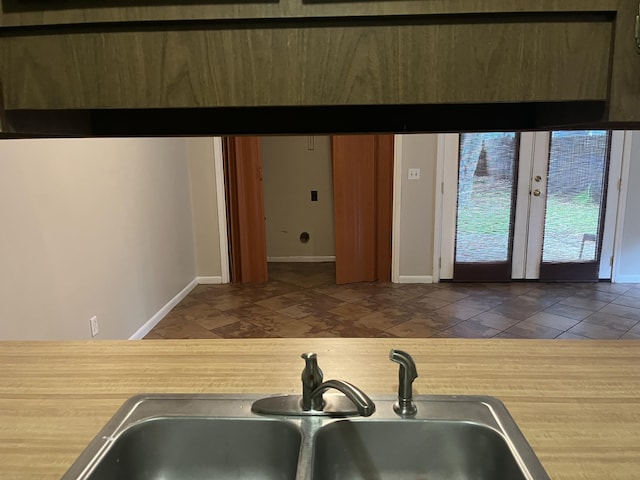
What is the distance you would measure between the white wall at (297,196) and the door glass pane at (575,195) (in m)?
2.49

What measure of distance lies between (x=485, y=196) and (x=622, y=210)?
139cm

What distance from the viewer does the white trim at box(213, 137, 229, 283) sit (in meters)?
4.89

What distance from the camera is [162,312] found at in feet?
13.6

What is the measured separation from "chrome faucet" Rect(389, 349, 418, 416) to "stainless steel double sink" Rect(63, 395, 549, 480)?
0.01 metres

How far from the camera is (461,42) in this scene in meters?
0.66

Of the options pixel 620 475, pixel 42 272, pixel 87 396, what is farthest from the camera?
pixel 42 272

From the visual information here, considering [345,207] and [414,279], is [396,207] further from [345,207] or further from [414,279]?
[414,279]

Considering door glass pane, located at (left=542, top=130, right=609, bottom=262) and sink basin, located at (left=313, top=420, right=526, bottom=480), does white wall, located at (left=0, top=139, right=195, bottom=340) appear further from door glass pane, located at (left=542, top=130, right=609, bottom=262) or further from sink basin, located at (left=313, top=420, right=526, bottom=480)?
door glass pane, located at (left=542, top=130, right=609, bottom=262)

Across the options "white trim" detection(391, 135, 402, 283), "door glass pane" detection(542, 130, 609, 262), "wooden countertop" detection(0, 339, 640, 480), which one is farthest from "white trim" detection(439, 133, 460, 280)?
"wooden countertop" detection(0, 339, 640, 480)

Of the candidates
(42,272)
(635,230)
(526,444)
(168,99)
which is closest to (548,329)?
(635,230)

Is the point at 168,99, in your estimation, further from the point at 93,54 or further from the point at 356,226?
the point at 356,226

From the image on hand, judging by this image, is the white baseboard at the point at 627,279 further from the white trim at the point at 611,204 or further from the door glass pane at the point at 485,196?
the door glass pane at the point at 485,196

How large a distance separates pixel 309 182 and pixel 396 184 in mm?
1423

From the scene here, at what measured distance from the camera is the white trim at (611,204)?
4.69 metres
